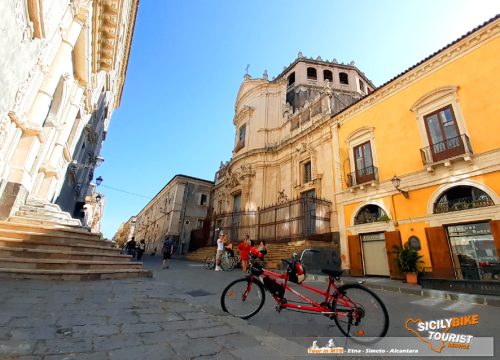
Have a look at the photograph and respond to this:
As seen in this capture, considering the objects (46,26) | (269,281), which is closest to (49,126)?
(46,26)

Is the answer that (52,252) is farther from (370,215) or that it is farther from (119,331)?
(370,215)

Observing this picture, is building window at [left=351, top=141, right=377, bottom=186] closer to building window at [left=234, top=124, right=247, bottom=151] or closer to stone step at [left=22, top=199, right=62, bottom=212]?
building window at [left=234, top=124, right=247, bottom=151]

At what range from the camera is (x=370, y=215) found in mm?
13109

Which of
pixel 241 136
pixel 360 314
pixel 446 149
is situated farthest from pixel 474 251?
pixel 241 136

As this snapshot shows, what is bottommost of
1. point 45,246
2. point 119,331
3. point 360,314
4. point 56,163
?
point 119,331

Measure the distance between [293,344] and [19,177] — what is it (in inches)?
375

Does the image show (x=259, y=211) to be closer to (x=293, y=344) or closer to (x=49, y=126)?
(x=49, y=126)

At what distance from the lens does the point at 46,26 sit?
7.36m

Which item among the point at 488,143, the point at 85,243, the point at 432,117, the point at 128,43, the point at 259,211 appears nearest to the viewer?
the point at 85,243

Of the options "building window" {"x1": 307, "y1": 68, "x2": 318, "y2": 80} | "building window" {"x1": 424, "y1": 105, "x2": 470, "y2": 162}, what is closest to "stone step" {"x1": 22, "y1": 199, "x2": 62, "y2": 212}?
"building window" {"x1": 424, "y1": 105, "x2": 470, "y2": 162}

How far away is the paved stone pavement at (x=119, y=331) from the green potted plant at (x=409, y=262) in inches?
363

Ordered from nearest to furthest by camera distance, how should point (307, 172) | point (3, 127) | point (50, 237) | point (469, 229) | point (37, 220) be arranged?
point (3, 127) → point (50, 237) → point (37, 220) → point (469, 229) → point (307, 172)

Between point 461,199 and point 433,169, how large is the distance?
5.24 feet

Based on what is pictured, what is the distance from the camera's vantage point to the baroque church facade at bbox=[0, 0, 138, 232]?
6.36m
